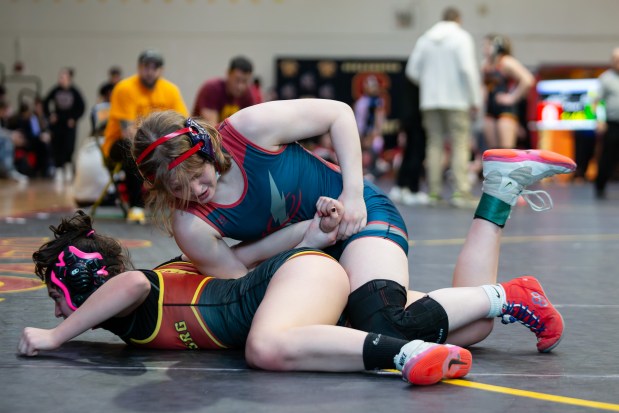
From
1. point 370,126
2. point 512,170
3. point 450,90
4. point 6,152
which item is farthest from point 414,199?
point 6,152

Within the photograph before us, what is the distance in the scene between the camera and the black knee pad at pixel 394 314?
2.46m

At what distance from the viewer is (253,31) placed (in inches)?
642

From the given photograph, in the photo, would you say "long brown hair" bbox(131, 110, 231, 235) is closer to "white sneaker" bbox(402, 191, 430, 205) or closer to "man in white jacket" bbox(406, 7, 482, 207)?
"man in white jacket" bbox(406, 7, 482, 207)

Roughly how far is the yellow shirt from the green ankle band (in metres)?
4.04

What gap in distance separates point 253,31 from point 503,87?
808 cm

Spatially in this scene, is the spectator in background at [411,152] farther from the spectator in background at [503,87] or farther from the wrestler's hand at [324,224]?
the wrestler's hand at [324,224]

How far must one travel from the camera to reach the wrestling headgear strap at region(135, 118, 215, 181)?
2.55 m

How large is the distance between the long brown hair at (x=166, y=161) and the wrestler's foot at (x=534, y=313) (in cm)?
81

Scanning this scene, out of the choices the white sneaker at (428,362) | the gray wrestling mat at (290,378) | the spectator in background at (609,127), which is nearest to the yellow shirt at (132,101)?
the gray wrestling mat at (290,378)

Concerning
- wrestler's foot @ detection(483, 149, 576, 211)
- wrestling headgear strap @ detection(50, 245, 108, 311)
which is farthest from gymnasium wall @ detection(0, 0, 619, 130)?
wrestling headgear strap @ detection(50, 245, 108, 311)

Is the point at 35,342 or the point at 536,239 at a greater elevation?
the point at 35,342

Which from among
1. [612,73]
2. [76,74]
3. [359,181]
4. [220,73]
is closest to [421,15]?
[220,73]

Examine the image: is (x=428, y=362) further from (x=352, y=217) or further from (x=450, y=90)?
(x=450, y=90)

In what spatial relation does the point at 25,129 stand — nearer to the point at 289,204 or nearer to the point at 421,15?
the point at 421,15
